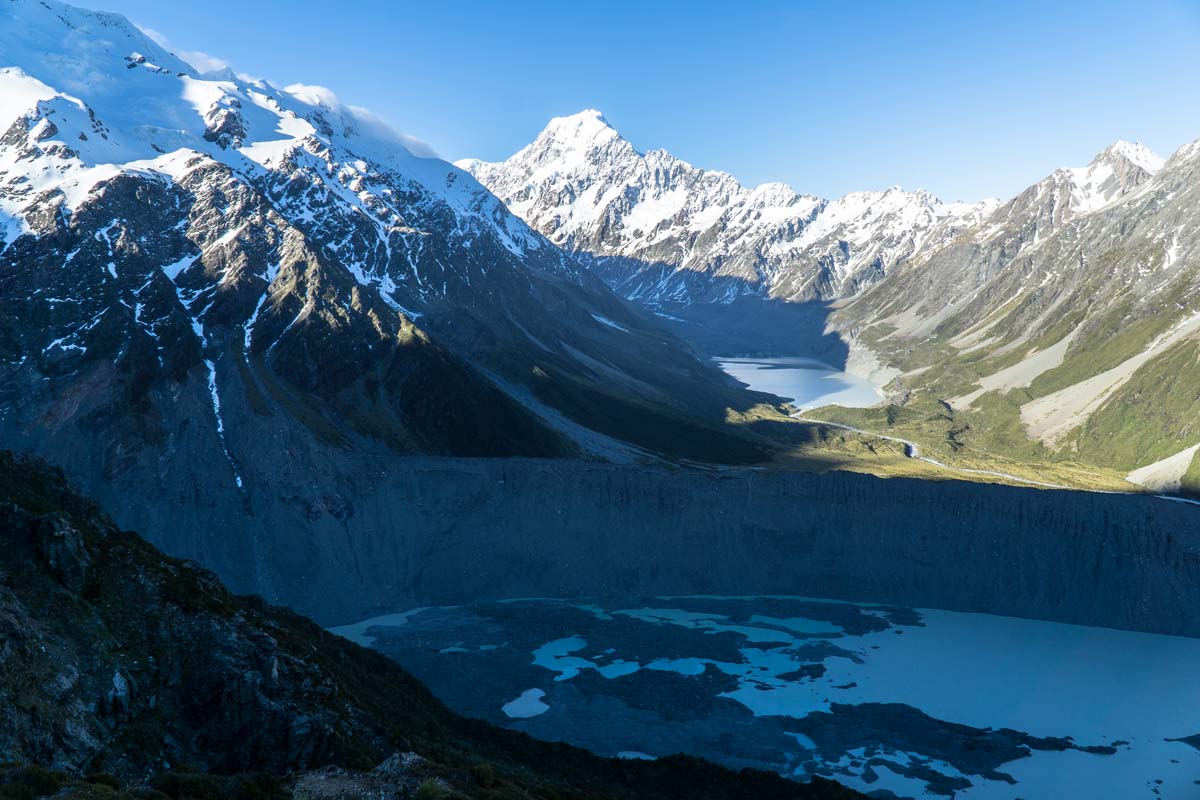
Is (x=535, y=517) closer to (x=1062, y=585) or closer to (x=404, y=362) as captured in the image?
(x=404, y=362)

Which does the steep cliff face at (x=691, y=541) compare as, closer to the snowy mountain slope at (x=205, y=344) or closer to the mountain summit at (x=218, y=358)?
the mountain summit at (x=218, y=358)

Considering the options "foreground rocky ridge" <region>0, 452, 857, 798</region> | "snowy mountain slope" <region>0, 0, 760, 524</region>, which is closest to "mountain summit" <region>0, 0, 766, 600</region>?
"snowy mountain slope" <region>0, 0, 760, 524</region>

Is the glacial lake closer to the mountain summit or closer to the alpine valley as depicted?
the alpine valley

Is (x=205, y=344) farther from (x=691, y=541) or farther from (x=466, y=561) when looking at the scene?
(x=691, y=541)

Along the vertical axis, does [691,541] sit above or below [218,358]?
below

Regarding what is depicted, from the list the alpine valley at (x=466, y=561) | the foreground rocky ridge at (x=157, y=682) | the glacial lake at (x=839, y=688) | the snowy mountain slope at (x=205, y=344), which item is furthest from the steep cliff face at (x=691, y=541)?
the foreground rocky ridge at (x=157, y=682)

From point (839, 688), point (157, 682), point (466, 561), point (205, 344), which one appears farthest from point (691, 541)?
point (205, 344)

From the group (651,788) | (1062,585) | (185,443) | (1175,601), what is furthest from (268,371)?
(1175,601)
